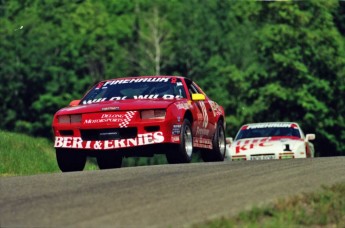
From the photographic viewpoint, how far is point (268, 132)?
27906 millimetres

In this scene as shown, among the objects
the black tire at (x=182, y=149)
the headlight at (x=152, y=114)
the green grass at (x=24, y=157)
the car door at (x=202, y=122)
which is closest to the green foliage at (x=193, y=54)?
the green grass at (x=24, y=157)

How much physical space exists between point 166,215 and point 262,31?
1940 inches

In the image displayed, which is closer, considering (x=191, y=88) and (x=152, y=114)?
(x=152, y=114)

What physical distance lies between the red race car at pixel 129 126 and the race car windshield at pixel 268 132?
8815mm

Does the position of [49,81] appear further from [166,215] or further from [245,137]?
[166,215]

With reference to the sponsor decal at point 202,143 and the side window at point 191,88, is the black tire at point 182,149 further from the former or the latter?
the side window at point 191,88

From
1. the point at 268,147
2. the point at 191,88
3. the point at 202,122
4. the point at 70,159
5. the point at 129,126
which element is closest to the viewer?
the point at 129,126

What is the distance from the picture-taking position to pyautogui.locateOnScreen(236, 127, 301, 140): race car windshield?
27.7 meters

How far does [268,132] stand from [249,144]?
179 cm

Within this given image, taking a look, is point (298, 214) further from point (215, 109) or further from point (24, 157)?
point (24, 157)

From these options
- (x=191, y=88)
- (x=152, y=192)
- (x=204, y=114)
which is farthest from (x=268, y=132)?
(x=152, y=192)

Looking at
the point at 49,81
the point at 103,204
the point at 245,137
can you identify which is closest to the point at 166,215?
the point at 103,204

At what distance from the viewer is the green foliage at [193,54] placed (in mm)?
59312

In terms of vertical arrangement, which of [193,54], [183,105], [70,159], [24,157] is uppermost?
[193,54]
